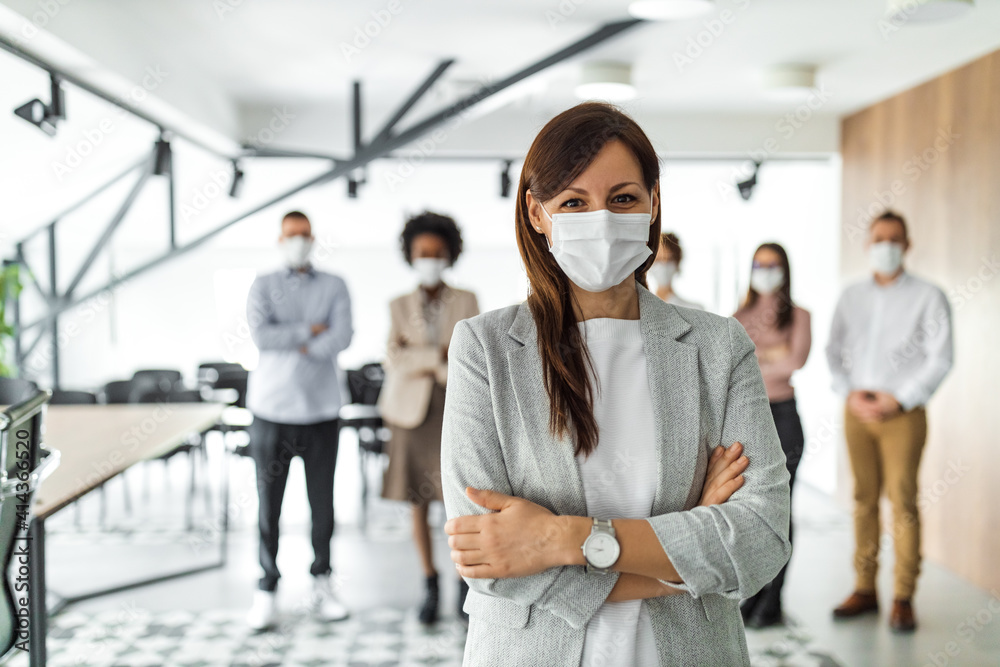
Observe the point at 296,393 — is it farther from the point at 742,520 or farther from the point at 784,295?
the point at 742,520

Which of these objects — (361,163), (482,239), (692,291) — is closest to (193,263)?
(482,239)

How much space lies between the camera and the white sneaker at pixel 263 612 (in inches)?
133

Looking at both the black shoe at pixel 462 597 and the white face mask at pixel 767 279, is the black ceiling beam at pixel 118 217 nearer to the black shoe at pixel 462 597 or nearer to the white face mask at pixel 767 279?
the black shoe at pixel 462 597

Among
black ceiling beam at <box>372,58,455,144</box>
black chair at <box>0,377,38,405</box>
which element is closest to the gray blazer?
black chair at <box>0,377,38,405</box>

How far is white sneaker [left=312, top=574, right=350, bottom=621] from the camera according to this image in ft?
11.4

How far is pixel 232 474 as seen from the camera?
6941 mm

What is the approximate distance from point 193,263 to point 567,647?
10.4 meters

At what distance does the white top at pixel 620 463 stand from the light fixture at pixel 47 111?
127 inches

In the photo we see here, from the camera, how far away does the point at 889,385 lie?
349cm

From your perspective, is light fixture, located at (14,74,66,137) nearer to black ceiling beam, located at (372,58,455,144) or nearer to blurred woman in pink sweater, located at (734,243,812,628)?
black ceiling beam, located at (372,58,455,144)

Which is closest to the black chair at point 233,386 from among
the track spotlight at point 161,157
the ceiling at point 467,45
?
the track spotlight at point 161,157

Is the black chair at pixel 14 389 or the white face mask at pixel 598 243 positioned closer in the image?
the white face mask at pixel 598 243

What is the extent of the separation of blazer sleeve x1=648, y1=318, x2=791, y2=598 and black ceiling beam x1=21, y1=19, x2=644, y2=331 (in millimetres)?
3135

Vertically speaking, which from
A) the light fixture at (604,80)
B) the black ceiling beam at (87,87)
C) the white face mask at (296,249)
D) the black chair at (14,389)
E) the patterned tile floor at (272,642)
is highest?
the light fixture at (604,80)
